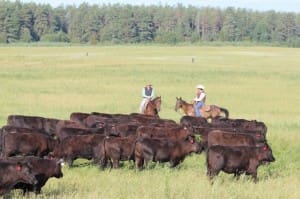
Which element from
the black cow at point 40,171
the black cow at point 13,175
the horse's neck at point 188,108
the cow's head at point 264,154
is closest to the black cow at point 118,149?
the cow's head at point 264,154

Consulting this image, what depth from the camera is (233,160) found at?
15047 millimetres

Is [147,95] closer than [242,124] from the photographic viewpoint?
No

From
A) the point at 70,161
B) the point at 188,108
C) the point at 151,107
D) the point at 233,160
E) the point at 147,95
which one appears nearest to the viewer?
the point at 233,160

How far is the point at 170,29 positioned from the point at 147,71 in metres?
105

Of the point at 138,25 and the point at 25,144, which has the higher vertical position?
the point at 25,144

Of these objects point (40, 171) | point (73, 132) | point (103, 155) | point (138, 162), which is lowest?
point (138, 162)

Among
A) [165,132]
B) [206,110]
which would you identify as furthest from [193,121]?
[165,132]

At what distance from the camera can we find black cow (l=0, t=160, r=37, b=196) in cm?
1205

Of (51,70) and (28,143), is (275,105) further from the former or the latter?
(51,70)

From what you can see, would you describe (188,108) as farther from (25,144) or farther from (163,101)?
(163,101)

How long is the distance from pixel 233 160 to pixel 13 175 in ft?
17.3

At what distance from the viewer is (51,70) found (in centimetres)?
5706

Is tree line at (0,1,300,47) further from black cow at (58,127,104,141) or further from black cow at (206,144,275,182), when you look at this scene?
black cow at (206,144,275,182)

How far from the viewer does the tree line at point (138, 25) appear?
140 meters
